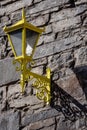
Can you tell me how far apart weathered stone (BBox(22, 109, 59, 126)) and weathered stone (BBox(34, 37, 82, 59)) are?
1.76 ft

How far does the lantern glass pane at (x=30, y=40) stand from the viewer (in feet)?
11.1

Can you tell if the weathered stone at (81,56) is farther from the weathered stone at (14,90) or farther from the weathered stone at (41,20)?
the weathered stone at (14,90)

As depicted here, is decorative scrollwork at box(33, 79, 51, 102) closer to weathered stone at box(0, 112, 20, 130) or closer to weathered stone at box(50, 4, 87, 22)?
weathered stone at box(0, 112, 20, 130)

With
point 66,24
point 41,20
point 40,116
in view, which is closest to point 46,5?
point 41,20

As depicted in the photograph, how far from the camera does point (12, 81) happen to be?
13.0 feet

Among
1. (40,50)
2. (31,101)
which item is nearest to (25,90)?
(31,101)

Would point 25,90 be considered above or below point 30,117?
above

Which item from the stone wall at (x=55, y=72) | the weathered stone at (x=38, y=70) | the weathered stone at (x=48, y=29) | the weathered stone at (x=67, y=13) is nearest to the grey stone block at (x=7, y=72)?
the stone wall at (x=55, y=72)

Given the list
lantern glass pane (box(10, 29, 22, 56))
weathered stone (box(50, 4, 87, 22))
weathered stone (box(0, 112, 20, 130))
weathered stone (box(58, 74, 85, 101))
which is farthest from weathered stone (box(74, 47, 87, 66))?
weathered stone (box(0, 112, 20, 130))

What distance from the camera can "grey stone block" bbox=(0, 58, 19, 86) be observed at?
156 inches

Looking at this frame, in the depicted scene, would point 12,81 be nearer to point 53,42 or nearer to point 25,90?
point 25,90

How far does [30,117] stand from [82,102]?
0.49m

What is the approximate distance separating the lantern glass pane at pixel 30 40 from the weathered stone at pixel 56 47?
1.52 feet

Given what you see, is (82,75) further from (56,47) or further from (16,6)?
(16,6)
